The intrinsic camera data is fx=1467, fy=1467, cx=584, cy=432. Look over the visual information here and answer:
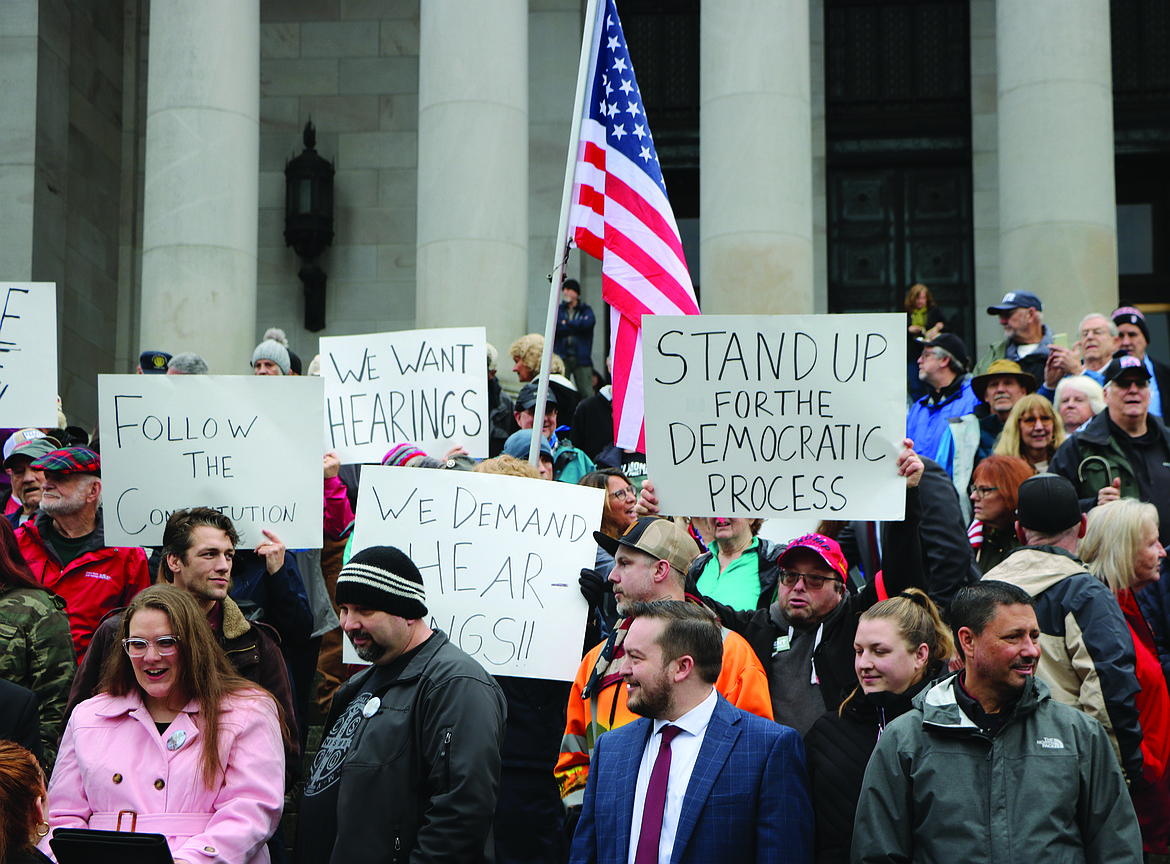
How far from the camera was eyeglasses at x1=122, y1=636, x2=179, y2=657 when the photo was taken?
5504 mm

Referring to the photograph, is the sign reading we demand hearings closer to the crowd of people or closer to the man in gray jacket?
the crowd of people

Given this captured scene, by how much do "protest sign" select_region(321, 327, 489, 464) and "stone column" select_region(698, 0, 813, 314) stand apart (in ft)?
20.9

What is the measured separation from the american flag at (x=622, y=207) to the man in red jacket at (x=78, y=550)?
2852mm

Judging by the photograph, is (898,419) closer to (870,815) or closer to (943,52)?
(870,815)

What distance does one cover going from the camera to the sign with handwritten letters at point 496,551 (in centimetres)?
663

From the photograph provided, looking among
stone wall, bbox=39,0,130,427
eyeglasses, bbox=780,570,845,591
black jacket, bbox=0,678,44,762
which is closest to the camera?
black jacket, bbox=0,678,44,762

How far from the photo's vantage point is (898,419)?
6.43 m

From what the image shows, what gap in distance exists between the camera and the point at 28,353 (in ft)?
29.0

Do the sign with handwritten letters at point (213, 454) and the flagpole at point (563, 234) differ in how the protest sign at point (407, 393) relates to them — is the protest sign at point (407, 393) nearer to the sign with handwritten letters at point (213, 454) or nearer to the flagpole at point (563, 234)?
the flagpole at point (563, 234)

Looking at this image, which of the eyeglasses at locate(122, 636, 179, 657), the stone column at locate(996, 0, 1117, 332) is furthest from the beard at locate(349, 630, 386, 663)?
the stone column at locate(996, 0, 1117, 332)

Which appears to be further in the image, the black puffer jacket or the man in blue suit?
the black puffer jacket

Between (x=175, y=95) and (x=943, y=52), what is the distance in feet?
34.7

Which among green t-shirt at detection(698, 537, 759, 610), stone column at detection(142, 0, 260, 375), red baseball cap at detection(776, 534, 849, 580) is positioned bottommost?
green t-shirt at detection(698, 537, 759, 610)

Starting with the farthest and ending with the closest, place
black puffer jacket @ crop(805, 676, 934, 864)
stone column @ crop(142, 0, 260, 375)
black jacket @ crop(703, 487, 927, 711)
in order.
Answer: stone column @ crop(142, 0, 260, 375), black jacket @ crop(703, 487, 927, 711), black puffer jacket @ crop(805, 676, 934, 864)
